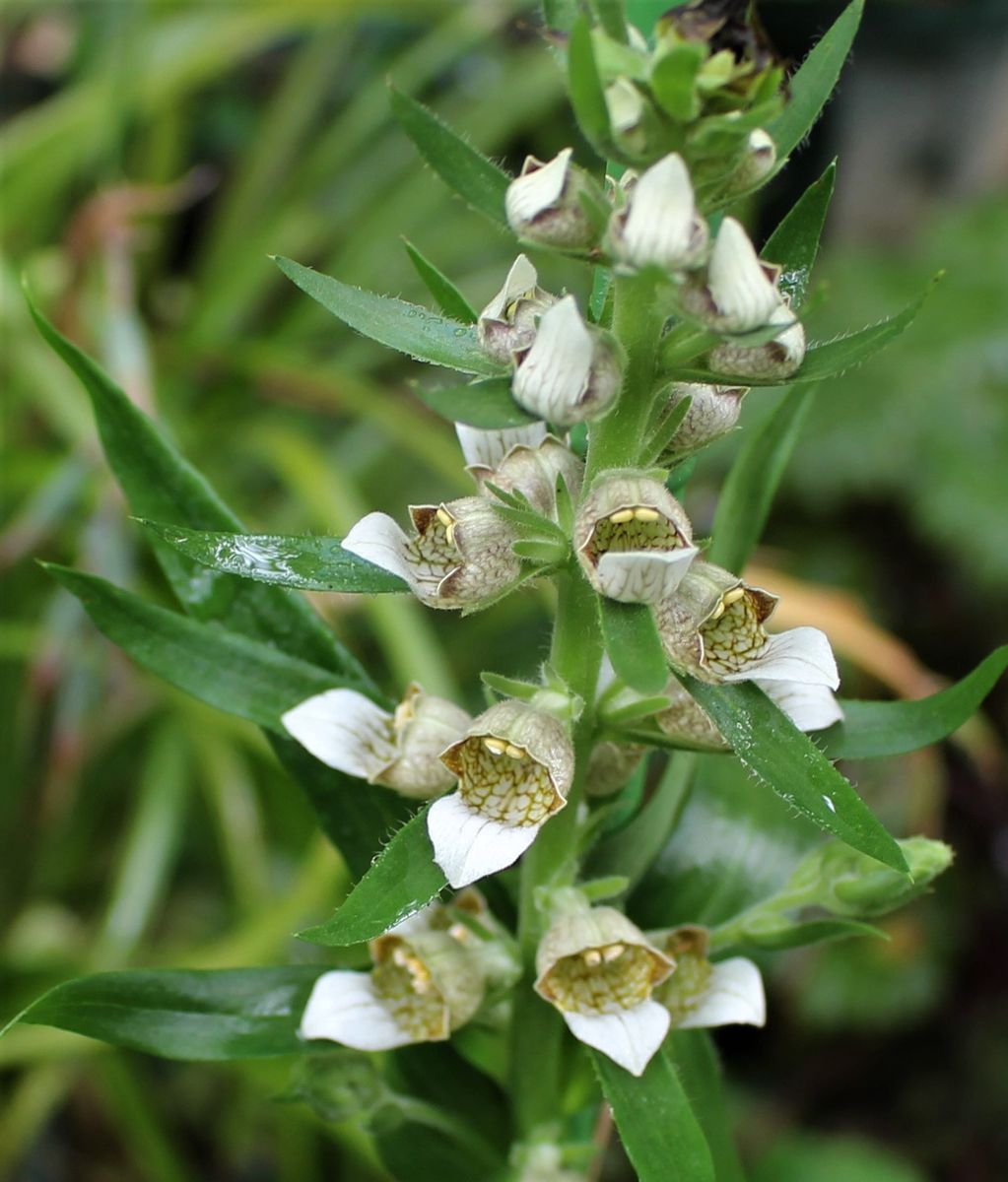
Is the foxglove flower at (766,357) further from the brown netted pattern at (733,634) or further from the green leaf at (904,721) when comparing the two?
the green leaf at (904,721)

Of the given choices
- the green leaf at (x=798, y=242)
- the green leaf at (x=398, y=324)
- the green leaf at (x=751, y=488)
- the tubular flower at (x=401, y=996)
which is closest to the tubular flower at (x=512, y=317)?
the green leaf at (x=398, y=324)

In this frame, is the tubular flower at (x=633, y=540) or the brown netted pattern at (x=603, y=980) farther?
the brown netted pattern at (x=603, y=980)

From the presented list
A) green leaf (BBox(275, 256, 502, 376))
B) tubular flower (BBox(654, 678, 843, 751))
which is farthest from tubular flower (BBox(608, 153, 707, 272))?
tubular flower (BBox(654, 678, 843, 751))

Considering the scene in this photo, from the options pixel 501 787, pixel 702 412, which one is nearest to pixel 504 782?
pixel 501 787

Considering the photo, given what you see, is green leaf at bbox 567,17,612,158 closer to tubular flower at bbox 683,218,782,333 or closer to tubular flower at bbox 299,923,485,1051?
tubular flower at bbox 683,218,782,333

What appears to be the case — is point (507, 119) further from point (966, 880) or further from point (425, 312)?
point (425, 312)

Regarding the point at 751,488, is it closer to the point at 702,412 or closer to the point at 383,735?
the point at 702,412

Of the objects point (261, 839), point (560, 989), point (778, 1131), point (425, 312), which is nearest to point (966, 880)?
point (778, 1131)
